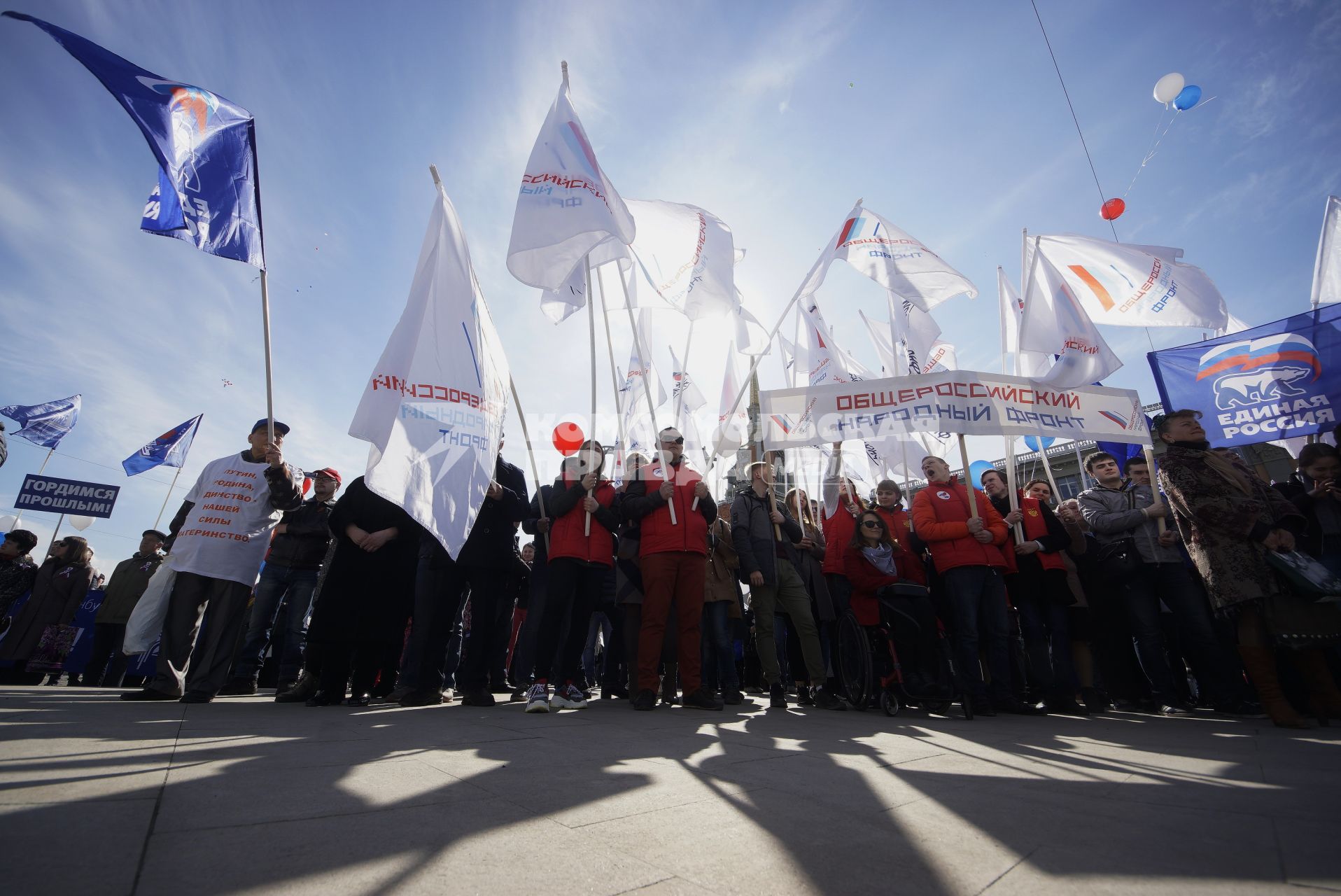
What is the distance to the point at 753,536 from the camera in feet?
18.7

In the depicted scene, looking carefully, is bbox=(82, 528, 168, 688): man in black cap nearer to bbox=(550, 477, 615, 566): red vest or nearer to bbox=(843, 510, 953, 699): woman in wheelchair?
bbox=(550, 477, 615, 566): red vest

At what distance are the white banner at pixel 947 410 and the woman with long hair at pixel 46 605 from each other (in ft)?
28.2

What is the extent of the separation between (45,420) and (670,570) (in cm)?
1672

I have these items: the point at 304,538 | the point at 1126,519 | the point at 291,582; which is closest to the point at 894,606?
the point at 1126,519

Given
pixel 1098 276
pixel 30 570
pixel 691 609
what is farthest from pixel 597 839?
pixel 30 570

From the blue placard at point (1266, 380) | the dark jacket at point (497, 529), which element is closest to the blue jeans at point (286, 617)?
the dark jacket at point (497, 529)

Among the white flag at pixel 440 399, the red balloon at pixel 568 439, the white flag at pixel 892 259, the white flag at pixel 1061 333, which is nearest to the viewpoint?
the white flag at pixel 440 399

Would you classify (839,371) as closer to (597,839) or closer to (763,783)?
(763,783)

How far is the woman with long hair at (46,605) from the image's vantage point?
24.3 ft

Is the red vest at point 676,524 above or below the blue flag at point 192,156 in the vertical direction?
below

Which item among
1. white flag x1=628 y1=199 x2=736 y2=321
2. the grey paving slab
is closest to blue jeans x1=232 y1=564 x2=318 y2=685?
the grey paving slab

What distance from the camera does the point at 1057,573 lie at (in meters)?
5.56

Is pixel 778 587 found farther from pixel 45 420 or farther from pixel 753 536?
pixel 45 420

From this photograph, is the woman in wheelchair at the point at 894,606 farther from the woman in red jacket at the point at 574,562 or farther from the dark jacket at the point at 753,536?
the woman in red jacket at the point at 574,562
